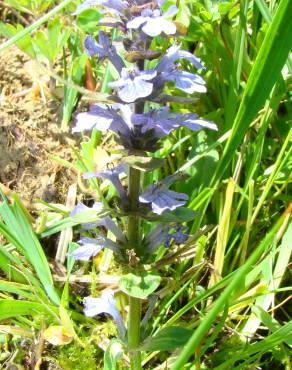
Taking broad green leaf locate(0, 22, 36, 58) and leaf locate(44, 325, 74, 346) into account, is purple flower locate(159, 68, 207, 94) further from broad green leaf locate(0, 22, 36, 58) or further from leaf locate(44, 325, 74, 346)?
broad green leaf locate(0, 22, 36, 58)

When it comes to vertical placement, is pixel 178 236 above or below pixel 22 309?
above

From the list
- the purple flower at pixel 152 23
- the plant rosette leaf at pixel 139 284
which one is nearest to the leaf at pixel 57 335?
the plant rosette leaf at pixel 139 284

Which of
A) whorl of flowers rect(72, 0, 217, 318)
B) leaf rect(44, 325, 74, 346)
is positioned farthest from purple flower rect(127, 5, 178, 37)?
leaf rect(44, 325, 74, 346)

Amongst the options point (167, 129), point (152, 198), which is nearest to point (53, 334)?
point (152, 198)

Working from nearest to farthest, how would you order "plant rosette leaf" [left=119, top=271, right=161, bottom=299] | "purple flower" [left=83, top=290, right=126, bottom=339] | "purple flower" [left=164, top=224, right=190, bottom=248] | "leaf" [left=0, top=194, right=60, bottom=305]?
"plant rosette leaf" [left=119, top=271, right=161, bottom=299] < "purple flower" [left=164, top=224, right=190, bottom=248] < "purple flower" [left=83, top=290, right=126, bottom=339] < "leaf" [left=0, top=194, right=60, bottom=305]

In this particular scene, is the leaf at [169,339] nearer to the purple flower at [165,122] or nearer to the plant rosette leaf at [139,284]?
the plant rosette leaf at [139,284]

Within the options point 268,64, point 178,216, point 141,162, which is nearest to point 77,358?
point 178,216

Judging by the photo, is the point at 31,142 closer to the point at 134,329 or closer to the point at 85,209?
the point at 85,209

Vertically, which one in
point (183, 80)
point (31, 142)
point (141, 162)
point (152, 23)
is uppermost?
point (152, 23)
